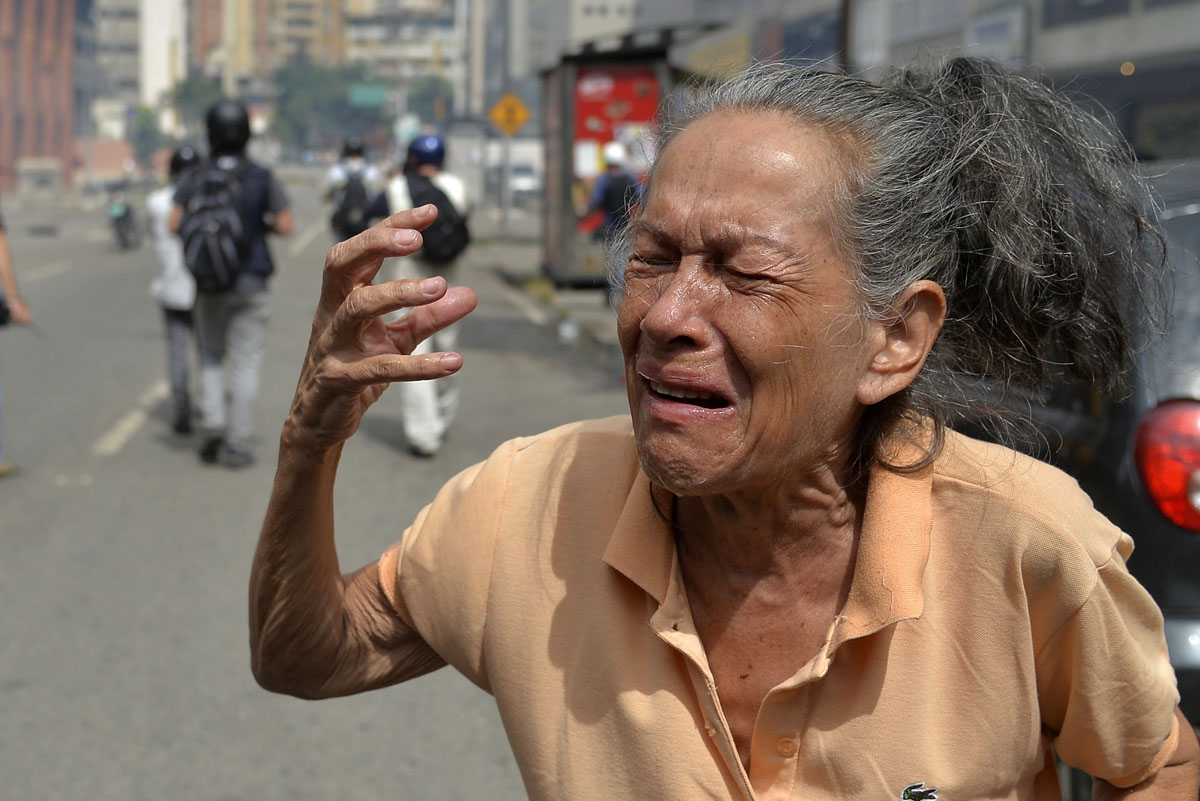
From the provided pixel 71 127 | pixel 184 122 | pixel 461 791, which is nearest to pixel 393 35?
pixel 184 122

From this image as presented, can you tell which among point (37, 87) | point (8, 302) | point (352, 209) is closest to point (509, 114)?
point (352, 209)

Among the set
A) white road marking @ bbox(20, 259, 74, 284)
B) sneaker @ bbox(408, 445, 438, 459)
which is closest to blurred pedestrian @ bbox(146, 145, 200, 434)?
sneaker @ bbox(408, 445, 438, 459)

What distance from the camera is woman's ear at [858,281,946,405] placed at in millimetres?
1643

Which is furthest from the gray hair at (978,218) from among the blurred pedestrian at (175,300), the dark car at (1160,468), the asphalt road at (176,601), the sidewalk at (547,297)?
the blurred pedestrian at (175,300)

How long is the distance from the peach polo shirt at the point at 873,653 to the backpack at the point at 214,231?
18.1 feet

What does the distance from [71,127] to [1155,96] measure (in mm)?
73798

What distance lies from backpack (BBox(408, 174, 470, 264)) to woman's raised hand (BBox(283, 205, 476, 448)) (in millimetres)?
5560

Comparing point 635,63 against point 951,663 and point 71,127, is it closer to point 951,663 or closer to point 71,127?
point 951,663

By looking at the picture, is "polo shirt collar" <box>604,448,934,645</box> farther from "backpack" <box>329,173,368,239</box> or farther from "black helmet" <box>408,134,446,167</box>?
"backpack" <box>329,173,368,239</box>

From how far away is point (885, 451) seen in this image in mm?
1699

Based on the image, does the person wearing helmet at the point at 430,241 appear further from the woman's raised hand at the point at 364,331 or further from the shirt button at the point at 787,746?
the shirt button at the point at 787,746

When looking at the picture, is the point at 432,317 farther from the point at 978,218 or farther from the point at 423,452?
the point at 423,452

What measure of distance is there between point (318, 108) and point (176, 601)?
529 ft

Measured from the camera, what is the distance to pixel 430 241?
A: 718 centimetres
